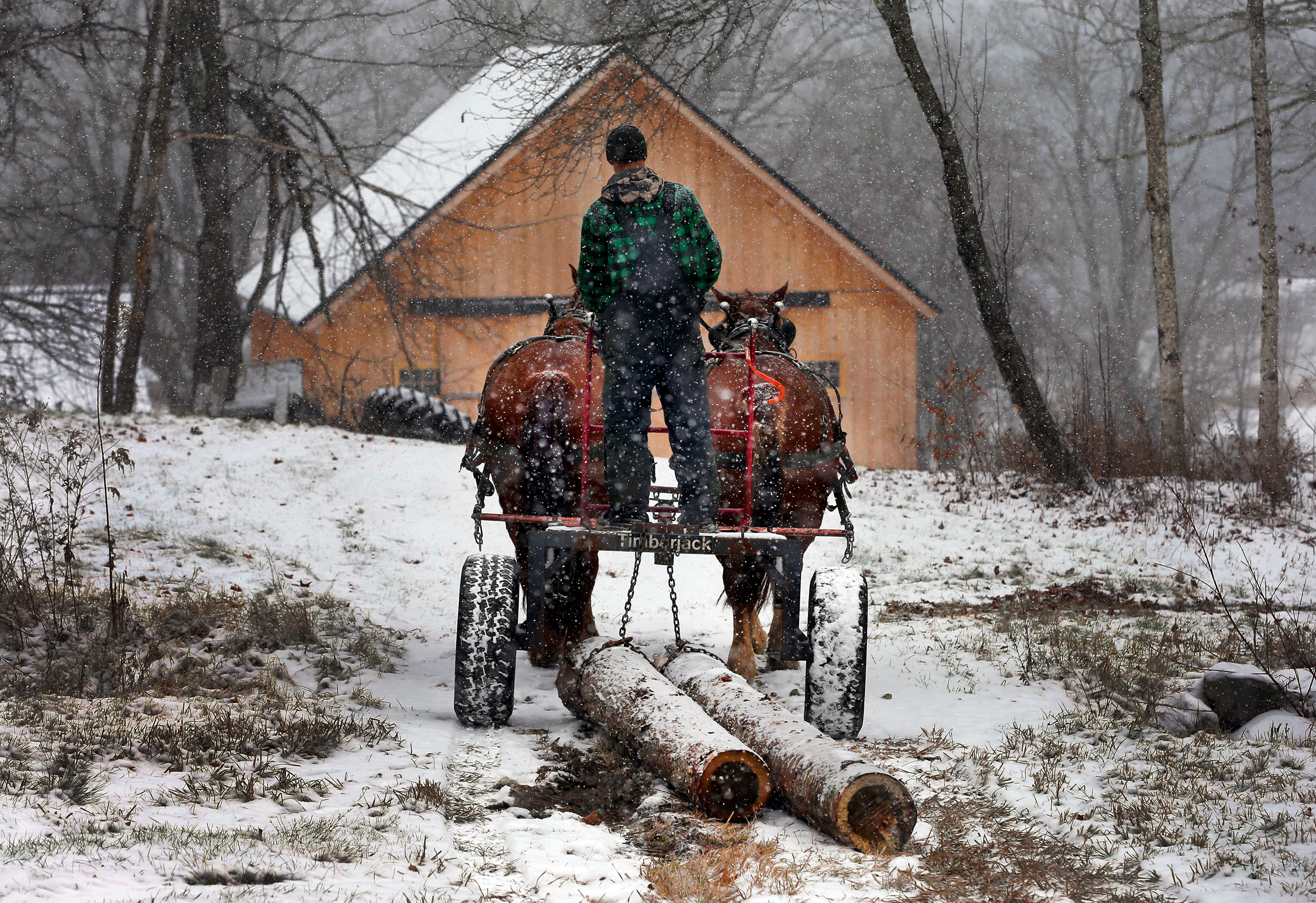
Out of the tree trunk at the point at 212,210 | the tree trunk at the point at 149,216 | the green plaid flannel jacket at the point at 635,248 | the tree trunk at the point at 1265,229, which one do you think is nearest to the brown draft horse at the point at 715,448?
the green plaid flannel jacket at the point at 635,248

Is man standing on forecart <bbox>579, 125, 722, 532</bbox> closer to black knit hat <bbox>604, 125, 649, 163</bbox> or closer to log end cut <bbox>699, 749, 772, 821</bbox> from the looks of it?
black knit hat <bbox>604, 125, 649, 163</bbox>

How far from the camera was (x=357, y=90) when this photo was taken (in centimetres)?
3528

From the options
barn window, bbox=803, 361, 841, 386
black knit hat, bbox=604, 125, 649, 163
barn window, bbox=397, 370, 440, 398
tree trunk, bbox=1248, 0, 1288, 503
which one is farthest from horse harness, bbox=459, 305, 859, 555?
barn window, bbox=397, 370, 440, 398

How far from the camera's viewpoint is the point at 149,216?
50.9 feet

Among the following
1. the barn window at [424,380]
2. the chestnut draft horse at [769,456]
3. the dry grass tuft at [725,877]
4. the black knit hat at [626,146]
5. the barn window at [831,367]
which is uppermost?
the barn window at [831,367]

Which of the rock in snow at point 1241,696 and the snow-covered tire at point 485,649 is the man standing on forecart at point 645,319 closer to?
the snow-covered tire at point 485,649

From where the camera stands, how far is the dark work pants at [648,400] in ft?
16.5

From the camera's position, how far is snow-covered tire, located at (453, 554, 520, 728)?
486cm

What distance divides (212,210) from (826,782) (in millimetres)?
18233

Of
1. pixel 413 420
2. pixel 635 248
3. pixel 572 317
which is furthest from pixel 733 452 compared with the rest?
pixel 413 420

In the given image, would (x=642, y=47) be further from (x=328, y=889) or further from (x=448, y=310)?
(x=328, y=889)

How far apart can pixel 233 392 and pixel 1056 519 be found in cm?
1415

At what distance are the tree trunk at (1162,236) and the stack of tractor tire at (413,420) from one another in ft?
34.8

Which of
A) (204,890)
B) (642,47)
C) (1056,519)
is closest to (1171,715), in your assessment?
(204,890)
